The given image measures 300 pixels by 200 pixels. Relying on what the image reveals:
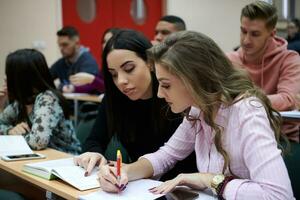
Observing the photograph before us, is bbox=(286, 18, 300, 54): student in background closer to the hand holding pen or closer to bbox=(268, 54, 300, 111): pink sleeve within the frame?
bbox=(268, 54, 300, 111): pink sleeve

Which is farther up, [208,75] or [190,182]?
[208,75]

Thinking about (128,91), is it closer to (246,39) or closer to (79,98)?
(246,39)

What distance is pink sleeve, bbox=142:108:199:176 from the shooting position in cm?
151

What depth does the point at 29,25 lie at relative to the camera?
5.50 meters

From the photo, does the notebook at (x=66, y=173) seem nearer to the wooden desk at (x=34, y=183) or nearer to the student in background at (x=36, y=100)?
the wooden desk at (x=34, y=183)

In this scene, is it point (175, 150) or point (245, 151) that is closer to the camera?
point (245, 151)

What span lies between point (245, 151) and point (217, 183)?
0.12m

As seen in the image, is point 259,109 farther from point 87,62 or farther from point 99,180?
point 87,62

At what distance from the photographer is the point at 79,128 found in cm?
268

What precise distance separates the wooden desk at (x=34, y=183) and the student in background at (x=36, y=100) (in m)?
0.20

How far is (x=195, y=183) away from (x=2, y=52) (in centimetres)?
467

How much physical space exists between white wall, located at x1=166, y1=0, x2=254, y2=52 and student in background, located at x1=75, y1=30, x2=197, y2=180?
4.95 m

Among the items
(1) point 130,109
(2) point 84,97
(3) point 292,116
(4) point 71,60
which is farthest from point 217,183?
(4) point 71,60

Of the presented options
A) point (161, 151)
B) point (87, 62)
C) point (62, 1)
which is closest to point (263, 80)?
point (161, 151)
